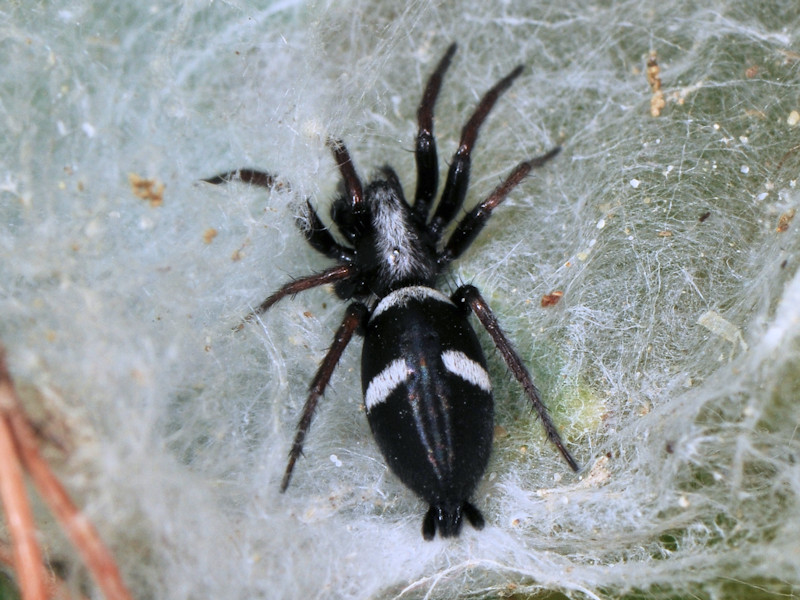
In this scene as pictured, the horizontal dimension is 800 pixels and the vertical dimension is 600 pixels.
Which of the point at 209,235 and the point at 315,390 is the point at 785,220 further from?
the point at 209,235

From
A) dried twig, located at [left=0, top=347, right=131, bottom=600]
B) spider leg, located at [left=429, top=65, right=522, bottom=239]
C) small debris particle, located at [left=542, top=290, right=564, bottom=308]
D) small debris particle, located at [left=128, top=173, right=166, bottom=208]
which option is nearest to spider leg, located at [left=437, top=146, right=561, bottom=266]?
spider leg, located at [left=429, top=65, right=522, bottom=239]

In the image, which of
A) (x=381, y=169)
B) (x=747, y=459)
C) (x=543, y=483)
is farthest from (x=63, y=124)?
(x=747, y=459)

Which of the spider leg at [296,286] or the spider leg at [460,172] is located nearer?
the spider leg at [296,286]

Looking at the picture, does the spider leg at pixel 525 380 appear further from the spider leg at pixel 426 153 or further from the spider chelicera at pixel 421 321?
the spider leg at pixel 426 153

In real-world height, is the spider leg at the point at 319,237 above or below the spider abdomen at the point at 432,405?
above

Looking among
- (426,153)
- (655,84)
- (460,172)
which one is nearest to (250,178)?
(426,153)

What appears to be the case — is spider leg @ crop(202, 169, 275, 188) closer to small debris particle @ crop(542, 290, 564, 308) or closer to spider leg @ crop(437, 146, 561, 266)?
spider leg @ crop(437, 146, 561, 266)

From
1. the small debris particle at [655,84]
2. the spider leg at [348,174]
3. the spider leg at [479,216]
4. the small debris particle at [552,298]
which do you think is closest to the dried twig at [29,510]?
the spider leg at [348,174]
